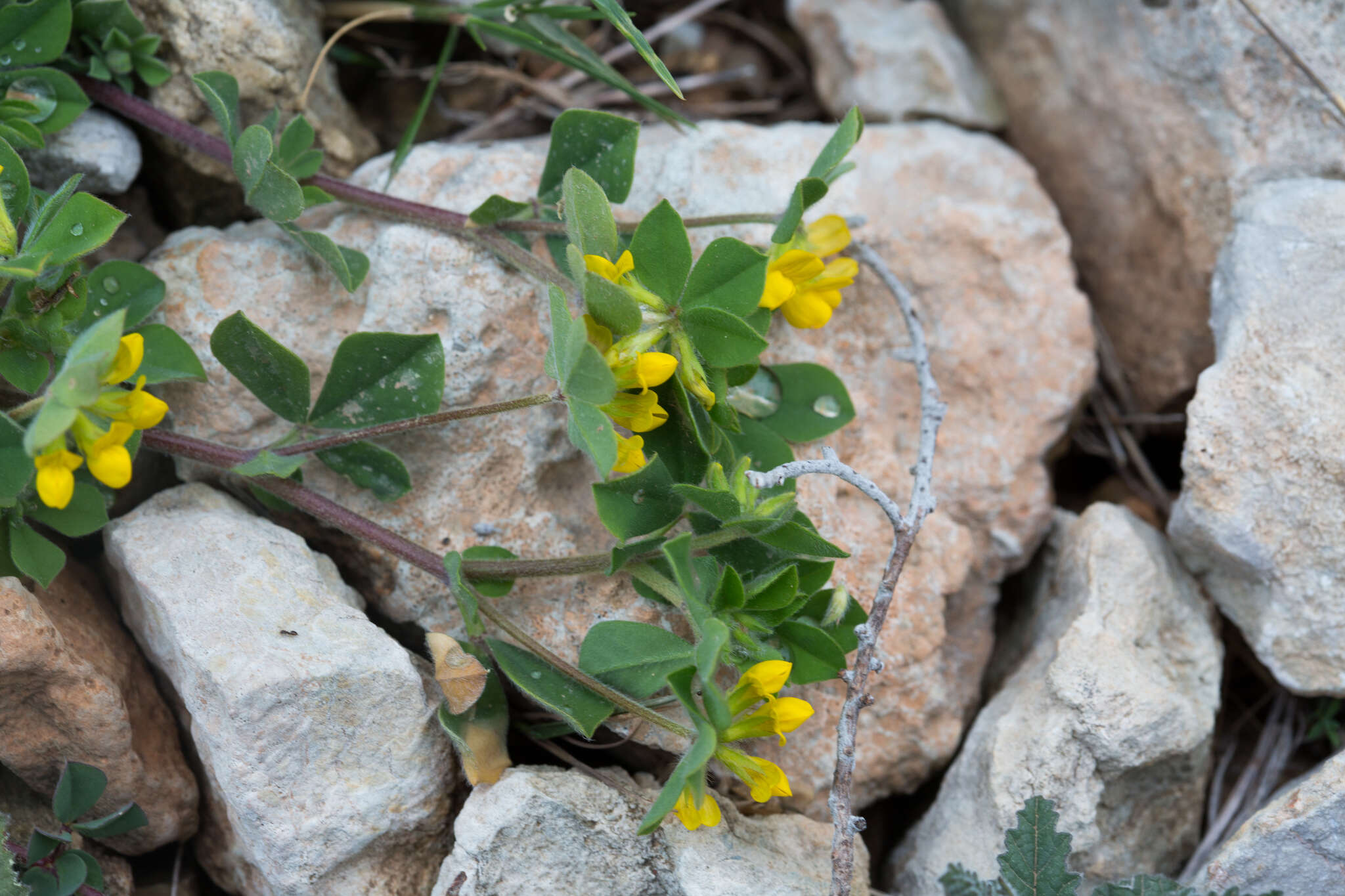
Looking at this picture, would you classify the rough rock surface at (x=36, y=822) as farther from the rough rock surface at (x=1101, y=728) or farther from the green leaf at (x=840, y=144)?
the green leaf at (x=840, y=144)

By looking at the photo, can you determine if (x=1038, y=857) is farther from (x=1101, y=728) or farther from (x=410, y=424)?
(x=410, y=424)

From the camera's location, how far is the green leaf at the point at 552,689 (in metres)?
2.04

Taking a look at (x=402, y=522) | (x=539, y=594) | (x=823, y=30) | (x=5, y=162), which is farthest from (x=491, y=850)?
(x=823, y=30)

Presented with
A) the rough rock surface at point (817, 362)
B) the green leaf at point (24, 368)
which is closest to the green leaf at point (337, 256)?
the rough rock surface at point (817, 362)

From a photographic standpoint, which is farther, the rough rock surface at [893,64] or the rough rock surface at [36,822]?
the rough rock surface at [893,64]

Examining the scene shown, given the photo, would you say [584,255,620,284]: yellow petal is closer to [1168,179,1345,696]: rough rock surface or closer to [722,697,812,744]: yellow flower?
[722,697,812,744]: yellow flower

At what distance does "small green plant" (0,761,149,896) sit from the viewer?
2.07 metres

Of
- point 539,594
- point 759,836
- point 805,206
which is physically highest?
point 805,206

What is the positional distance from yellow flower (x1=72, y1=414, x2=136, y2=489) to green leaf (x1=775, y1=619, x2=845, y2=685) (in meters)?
1.29

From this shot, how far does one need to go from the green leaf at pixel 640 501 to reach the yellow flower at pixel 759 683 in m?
0.36

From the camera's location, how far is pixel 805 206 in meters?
2.11

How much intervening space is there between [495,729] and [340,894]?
1.51 feet

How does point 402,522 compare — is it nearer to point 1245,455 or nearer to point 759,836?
point 759,836

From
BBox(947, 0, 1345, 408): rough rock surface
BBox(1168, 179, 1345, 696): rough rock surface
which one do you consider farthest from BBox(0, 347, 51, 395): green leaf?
BBox(947, 0, 1345, 408): rough rock surface
